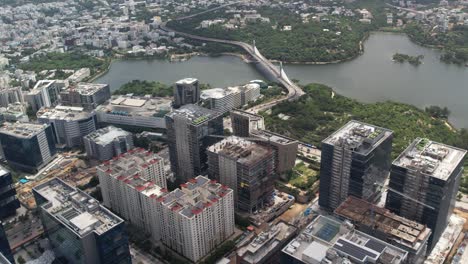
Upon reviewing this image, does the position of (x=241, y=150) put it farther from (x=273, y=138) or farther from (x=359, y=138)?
(x=359, y=138)

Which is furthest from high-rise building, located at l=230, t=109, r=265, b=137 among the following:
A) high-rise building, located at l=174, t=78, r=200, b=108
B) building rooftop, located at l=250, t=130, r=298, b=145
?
high-rise building, located at l=174, t=78, r=200, b=108

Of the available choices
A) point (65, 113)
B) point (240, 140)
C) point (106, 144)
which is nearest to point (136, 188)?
point (240, 140)

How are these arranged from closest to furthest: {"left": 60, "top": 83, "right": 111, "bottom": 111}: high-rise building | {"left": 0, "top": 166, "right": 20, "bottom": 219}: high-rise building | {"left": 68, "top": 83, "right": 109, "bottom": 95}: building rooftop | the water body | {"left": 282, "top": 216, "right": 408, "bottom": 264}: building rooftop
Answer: {"left": 282, "top": 216, "right": 408, "bottom": 264}: building rooftop < {"left": 0, "top": 166, "right": 20, "bottom": 219}: high-rise building < {"left": 60, "top": 83, "right": 111, "bottom": 111}: high-rise building < {"left": 68, "top": 83, "right": 109, "bottom": 95}: building rooftop < the water body

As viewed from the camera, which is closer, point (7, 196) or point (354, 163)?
point (354, 163)

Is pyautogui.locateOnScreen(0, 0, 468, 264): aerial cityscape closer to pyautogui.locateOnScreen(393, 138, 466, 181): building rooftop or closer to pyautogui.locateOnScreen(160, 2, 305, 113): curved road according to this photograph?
pyautogui.locateOnScreen(393, 138, 466, 181): building rooftop

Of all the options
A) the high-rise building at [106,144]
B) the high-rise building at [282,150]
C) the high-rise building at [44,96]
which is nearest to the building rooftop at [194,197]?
the high-rise building at [282,150]

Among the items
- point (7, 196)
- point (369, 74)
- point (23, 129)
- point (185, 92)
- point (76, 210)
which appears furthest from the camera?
point (369, 74)
